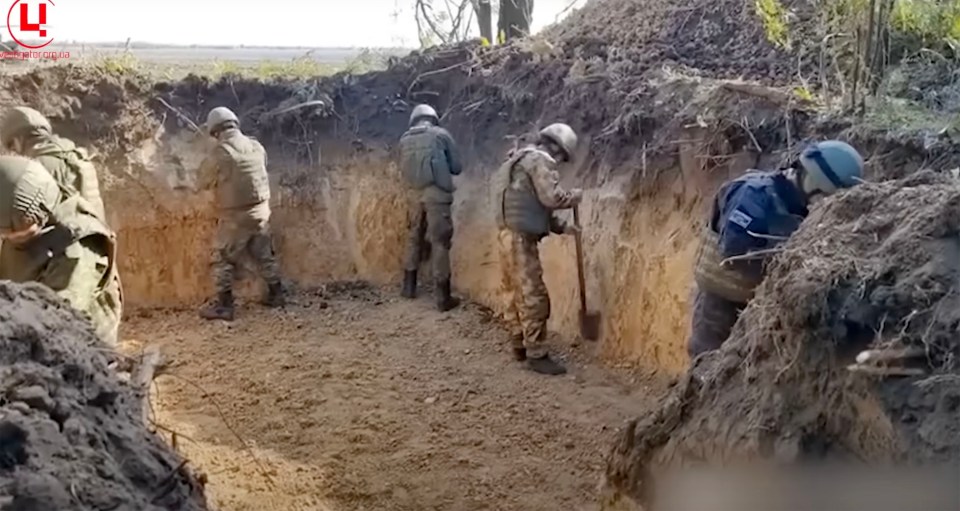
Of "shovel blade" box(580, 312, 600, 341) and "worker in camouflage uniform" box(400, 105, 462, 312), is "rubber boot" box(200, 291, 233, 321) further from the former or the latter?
"shovel blade" box(580, 312, 600, 341)

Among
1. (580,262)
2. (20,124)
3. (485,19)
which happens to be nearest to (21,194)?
(20,124)

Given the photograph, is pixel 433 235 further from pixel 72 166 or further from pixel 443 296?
pixel 72 166

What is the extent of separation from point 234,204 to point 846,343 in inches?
254

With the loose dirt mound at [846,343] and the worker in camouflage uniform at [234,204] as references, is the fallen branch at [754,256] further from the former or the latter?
the worker in camouflage uniform at [234,204]

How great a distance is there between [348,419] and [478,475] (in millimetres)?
1212

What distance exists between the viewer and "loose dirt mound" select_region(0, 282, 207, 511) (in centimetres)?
232

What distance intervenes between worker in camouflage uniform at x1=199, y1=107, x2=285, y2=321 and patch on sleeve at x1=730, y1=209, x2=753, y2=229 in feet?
16.8

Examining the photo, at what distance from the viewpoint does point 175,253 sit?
8.84 metres

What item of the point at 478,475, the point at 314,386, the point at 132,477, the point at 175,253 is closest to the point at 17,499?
the point at 132,477

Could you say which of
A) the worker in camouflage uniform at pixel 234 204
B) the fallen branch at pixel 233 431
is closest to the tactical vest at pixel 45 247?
the fallen branch at pixel 233 431

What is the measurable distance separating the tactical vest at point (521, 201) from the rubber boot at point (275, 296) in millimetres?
2819

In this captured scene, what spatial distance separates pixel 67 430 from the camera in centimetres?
255

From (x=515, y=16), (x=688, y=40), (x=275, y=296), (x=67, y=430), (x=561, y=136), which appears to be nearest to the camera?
(x=67, y=430)

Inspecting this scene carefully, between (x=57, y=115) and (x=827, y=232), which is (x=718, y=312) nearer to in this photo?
(x=827, y=232)
